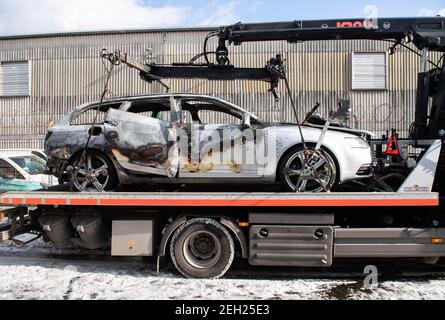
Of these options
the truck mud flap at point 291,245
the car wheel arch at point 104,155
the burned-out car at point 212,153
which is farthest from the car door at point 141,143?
the truck mud flap at point 291,245

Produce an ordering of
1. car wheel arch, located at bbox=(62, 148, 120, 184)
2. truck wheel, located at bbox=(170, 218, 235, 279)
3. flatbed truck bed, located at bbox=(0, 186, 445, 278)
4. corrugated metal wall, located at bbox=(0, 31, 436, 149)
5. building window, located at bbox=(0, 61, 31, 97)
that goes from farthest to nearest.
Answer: building window, located at bbox=(0, 61, 31, 97) < corrugated metal wall, located at bbox=(0, 31, 436, 149) < car wheel arch, located at bbox=(62, 148, 120, 184) < truck wheel, located at bbox=(170, 218, 235, 279) < flatbed truck bed, located at bbox=(0, 186, 445, 278)

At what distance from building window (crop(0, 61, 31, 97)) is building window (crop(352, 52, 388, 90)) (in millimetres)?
15659

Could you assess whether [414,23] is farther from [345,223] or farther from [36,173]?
[36,173]

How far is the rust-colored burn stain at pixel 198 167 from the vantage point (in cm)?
631

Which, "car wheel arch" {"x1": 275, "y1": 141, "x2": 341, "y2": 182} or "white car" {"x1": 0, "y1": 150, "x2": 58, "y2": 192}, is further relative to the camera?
"white car" {"x1": 0, "y1": 150, "x2": 58, "y2": 192}

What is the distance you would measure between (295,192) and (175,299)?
2155 millimetres

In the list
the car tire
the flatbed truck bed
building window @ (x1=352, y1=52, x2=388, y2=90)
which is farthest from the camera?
building window @ (x1=352, y1=52, x2=388, y2=90)

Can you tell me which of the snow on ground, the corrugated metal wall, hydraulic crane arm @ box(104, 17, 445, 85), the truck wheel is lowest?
the snow on ground

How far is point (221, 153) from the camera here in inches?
248

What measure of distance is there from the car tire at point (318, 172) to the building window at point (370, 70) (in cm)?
1448

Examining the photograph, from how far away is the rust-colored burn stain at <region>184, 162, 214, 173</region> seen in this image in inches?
248

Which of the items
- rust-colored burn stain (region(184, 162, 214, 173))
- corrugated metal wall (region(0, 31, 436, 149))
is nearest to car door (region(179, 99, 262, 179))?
rust-colored burn stain (region(184, 162, 214, 173))

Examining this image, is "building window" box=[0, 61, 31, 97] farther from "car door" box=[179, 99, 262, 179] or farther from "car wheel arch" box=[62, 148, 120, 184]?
"car door" box=[179, 99, 262, 179]
